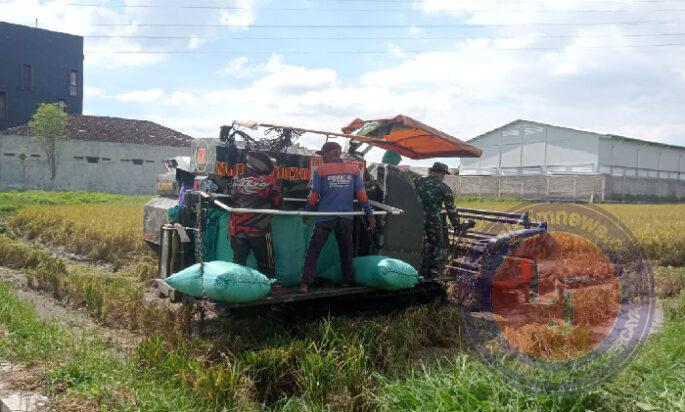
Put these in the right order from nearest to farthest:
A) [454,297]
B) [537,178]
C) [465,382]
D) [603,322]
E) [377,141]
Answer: [465,382] → [603,322] → [377,141] → [454,297] → [537,178]

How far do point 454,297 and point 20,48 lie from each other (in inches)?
1486

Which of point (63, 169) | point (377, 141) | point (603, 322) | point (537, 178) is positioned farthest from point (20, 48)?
point (603, 322)

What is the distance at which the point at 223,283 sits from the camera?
16.0ft

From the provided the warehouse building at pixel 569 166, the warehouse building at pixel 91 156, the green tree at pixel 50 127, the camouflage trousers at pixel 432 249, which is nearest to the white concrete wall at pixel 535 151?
the warehouse building at pixel 569 166

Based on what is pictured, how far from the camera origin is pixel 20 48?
36094 millimetres

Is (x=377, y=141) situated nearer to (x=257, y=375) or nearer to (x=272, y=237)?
(x=272, y=237)

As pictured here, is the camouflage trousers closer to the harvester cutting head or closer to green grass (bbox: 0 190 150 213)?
the harvester cutting head

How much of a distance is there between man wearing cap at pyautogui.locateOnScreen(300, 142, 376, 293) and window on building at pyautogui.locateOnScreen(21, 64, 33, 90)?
122 ft

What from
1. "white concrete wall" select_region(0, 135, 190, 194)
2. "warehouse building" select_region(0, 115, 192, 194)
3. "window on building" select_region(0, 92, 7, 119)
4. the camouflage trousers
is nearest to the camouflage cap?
the camouflage trousers

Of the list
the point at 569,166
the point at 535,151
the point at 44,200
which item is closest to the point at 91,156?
the point at 44,200

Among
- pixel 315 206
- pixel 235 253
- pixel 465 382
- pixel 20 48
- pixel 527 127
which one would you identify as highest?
pixel 20 48

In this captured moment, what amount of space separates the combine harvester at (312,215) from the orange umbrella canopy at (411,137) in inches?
0.6

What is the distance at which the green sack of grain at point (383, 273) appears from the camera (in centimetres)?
605

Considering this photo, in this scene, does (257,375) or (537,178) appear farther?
(537,178)
